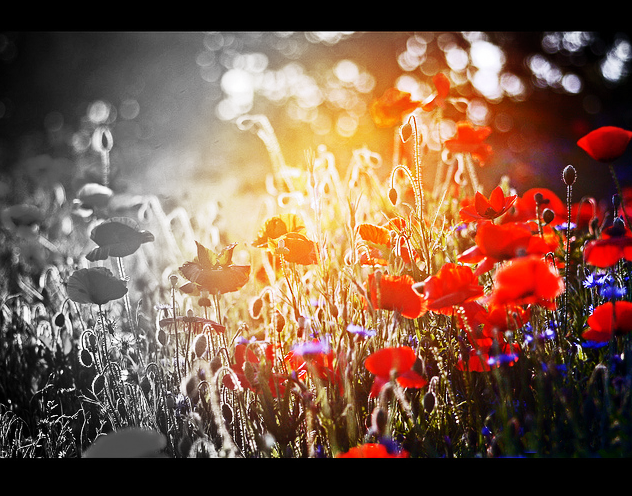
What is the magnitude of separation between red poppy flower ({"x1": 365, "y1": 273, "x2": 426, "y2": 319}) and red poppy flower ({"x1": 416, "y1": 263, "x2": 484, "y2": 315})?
0.14 ft

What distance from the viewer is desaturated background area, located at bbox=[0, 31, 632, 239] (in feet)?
7.11

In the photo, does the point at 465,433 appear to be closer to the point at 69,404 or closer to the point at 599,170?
the point at 69,404

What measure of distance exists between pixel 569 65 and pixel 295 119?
1317 mm

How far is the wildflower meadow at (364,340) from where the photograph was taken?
Result: 1105mm

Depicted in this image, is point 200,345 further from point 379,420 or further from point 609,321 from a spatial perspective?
point 609,321

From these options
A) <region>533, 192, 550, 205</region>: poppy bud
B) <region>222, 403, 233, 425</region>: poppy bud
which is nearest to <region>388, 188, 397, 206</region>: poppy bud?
<region>533, 192, 550, 205</region>: poppy bud

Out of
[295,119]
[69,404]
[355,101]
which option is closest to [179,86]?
[295,119]

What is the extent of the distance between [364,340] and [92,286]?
76cm

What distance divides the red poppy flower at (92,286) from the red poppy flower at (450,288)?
851mm

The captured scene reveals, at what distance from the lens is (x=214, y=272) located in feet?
4.52

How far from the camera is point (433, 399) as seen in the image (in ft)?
3.71

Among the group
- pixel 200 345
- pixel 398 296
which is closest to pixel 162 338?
pixel 200 345

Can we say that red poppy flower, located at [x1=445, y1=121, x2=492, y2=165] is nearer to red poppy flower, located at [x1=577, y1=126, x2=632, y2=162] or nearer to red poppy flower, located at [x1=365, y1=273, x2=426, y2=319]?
red poppy flower, located at [x1=577, y1=126, x2=632, y2=162]

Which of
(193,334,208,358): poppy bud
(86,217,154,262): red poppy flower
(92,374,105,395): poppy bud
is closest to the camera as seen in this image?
(193,334,208,358): poppy bud
